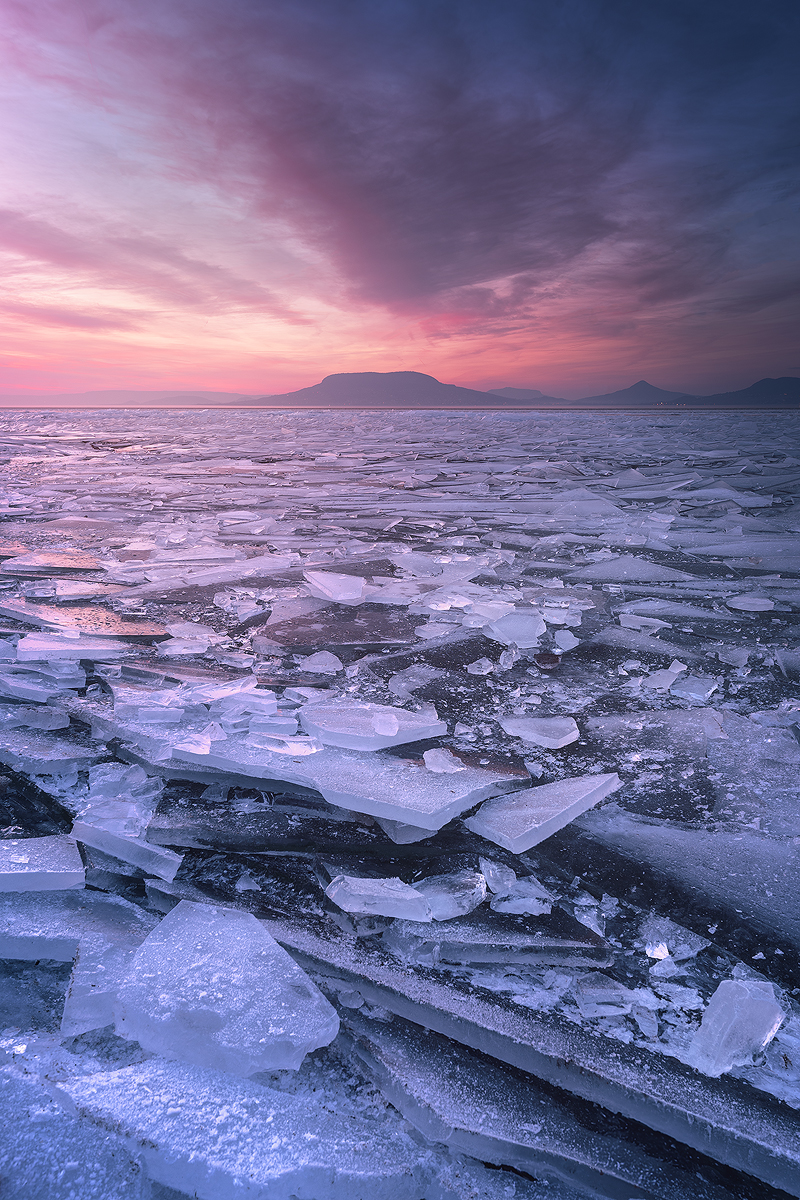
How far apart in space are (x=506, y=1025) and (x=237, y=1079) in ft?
1.01

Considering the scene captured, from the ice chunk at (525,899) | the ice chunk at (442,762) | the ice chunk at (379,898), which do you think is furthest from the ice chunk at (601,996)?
the ice chunk at (442,762)

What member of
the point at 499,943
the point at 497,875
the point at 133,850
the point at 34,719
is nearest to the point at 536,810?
the point at 497,875

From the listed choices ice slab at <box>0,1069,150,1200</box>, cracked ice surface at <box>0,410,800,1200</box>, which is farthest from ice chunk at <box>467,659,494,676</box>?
ice slab at <box>0,1069,150,1200</box>

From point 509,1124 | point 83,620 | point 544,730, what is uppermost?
point 83,620

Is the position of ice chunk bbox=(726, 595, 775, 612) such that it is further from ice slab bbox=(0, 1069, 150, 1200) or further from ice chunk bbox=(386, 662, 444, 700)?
ice slab bbox=(0, 1069, 150, 1200)

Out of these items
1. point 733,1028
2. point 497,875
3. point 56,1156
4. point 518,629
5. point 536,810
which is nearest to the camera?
point 56,1156

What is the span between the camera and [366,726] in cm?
126

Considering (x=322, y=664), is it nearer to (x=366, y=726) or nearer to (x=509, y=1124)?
(x=366, y=726)

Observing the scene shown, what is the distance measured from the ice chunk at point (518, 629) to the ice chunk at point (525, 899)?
3.21 feet

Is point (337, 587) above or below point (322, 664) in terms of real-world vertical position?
above

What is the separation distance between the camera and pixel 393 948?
795 millimetres

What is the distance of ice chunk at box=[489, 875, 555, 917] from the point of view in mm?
856

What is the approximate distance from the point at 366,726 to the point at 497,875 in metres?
0.44

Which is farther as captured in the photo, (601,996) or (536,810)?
(536,810)
